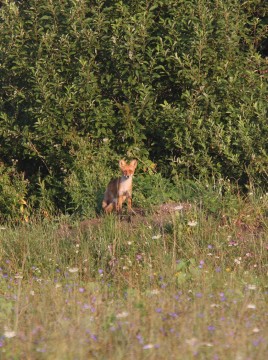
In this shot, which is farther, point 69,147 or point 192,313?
point 69,147

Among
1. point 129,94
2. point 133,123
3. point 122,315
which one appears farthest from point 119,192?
point 122,315

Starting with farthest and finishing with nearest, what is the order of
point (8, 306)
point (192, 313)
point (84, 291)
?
point (84, 291)
point (8, 306)
point (192, 313)

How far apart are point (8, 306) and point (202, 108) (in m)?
6.54

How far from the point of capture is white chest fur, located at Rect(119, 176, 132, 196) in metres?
10.7

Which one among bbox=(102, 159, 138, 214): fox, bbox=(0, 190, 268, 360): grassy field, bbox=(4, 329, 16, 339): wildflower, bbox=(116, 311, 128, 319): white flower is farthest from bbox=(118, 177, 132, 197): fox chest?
bbox=(4, 329, 16, 339): wildflower

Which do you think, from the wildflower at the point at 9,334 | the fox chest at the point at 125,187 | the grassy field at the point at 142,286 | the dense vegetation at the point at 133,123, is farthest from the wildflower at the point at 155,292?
the fox chest at the point at 125,187

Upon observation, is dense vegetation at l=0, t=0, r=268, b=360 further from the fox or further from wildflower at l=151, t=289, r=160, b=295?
wildflower at l=151, t=289, r=160, b=295

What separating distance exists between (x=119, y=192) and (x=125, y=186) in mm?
160

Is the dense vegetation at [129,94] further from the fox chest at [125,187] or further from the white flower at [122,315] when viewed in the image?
the white flower at [122,315]

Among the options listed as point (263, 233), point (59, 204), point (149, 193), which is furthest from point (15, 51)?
point (263, 233)

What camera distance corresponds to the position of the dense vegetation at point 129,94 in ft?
39.2

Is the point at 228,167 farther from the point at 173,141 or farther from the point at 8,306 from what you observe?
the point at 8,306

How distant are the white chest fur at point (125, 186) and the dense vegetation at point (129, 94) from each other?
0.86 meters

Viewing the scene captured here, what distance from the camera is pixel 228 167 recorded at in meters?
12.1
